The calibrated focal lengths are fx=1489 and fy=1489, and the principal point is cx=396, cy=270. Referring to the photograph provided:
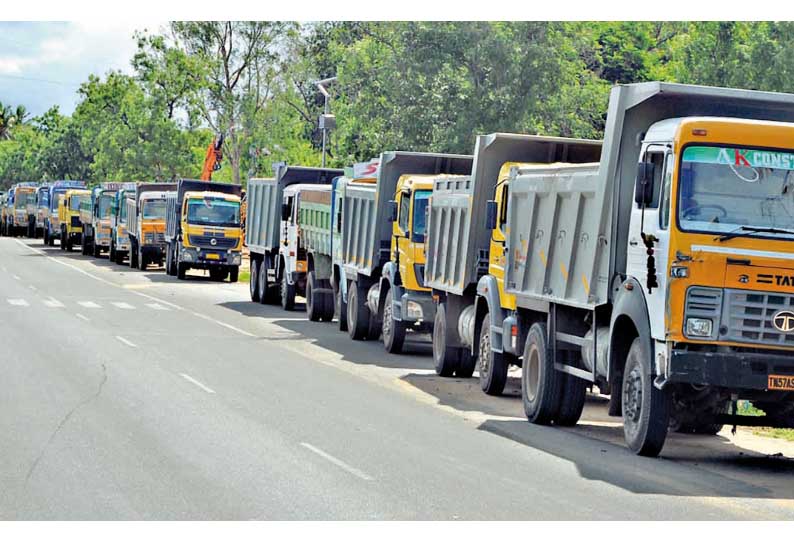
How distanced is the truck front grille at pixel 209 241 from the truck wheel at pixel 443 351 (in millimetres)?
25747

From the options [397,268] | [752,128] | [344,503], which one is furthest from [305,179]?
[344,503]

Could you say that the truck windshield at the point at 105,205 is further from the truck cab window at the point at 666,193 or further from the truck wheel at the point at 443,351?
the truck cab window at the point at 666,193

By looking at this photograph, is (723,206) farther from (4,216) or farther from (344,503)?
(4,216)

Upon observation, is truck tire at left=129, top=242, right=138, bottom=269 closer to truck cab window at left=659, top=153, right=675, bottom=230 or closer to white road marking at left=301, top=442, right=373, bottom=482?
white road marking at left=301, top=442, right=373, bottom=482

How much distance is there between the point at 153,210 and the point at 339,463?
41941mm

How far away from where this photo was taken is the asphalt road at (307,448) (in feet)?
35.8

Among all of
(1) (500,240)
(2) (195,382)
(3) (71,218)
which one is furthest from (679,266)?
(3) (71,218)

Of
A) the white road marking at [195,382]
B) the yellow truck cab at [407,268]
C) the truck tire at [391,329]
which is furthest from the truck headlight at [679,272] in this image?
the truck tire at [391,329]

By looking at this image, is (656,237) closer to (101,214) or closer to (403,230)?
(403,230)

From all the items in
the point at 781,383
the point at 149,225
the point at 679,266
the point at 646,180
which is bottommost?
the point at 149,225

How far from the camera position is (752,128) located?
1355cm

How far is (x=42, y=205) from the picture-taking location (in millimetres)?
85812

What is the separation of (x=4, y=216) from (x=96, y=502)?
308 ft

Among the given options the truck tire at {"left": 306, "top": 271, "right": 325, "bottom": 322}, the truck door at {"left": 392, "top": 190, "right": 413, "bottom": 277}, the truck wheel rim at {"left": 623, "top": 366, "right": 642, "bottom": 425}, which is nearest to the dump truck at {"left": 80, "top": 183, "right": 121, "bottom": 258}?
the truck tire at {"left": 306, "top": 271, "right": 325, "bottom": 322}
